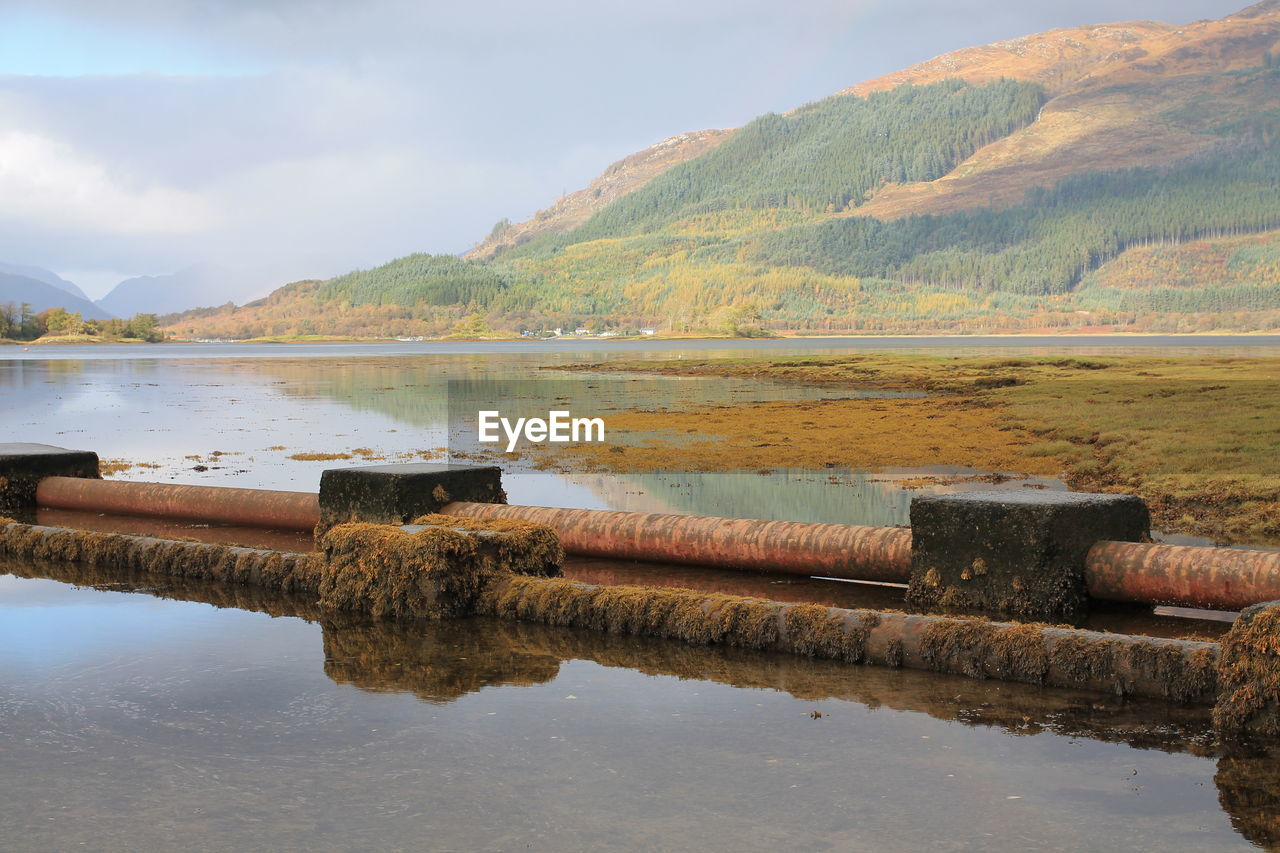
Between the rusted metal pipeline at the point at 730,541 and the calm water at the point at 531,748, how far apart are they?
1.65m

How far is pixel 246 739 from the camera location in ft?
18.8

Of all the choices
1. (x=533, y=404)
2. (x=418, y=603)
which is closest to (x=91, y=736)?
(x=418, y=603)

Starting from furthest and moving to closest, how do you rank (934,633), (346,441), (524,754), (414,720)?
1. (346,441)
2. (934,633)
3. (414,720)
4. (524,754)

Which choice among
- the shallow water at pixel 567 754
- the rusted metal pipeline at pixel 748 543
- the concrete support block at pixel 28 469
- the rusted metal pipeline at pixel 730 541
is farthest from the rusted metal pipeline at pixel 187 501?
the shallow water at pixel 567 754

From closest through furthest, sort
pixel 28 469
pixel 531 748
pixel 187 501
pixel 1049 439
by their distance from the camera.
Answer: pixel 531 748, pixel 187 501, pixel 28 469, pixel 1049 439

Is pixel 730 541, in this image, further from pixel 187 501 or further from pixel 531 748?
pixel 187 501

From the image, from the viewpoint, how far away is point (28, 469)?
44.5ft

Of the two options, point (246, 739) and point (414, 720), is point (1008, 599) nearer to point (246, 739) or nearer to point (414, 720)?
point (414, 720)

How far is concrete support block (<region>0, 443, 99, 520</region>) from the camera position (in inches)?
524

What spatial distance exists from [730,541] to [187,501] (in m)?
5.89

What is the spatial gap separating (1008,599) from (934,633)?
108 centimetres

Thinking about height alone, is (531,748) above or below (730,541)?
below

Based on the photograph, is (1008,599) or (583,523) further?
(583,523)

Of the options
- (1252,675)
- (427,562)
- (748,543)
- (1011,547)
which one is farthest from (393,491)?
(1252,675)
